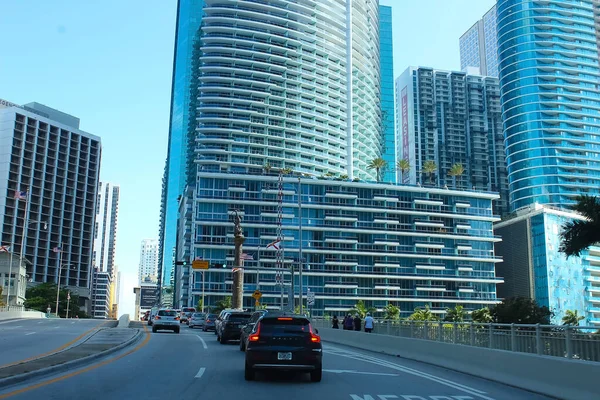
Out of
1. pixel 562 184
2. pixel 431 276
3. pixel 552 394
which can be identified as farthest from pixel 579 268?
pixel 552 394

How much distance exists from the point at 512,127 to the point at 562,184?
68.6 feet

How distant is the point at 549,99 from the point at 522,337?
15970 centimetres

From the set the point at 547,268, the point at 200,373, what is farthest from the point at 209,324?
the point at 547,268

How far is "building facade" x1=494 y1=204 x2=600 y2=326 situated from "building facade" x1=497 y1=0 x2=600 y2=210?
1577 centimetres

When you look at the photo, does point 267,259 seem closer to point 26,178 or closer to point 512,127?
point 26,178

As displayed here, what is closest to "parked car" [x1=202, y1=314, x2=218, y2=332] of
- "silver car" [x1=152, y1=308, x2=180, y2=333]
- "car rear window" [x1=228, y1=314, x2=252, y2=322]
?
"silver car" [x1=152, y1=308, x2=180, y2=333]

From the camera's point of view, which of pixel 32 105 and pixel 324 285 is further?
pixel 32 105

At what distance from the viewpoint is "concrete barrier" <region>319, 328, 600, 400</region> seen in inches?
485

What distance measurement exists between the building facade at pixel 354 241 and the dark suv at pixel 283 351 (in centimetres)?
10092

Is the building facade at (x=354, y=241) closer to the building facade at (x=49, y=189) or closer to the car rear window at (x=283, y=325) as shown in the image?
the building facade at (x=49, y=189)

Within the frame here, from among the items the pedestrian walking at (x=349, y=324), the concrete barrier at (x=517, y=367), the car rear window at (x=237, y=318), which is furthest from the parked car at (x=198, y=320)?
the concrete barrier at (x=517, y=367)

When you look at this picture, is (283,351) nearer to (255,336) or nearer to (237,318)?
(255,336)

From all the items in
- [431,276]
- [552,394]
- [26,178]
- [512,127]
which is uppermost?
[512,127]

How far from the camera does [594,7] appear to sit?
620 feet
